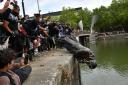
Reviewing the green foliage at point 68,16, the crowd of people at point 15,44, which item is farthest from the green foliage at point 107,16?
the crowd of people at point 15,44

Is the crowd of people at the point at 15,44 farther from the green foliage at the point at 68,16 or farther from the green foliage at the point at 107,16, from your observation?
the green foliage at the point at 107,16

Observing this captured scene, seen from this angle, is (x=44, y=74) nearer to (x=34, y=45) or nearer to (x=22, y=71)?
(x=22, y=71)

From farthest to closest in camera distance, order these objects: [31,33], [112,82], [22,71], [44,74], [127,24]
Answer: [127,24] < [112,82] < [31,33] < [44,74] < [22,71]

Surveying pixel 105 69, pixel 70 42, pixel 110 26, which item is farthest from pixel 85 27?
pixel 70 42

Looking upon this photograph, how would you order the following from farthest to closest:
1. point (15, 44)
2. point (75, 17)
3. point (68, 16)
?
point (75, 17)
point (68, 16)
point (15, 44)

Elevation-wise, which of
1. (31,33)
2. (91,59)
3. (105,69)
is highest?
(31,33)

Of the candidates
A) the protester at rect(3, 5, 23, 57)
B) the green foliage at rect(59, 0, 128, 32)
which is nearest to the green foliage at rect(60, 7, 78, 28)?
the green foliage at rect(59, 0, 128, 32)

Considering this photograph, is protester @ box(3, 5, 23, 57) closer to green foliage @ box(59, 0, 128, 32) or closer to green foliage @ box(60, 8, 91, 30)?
green foliage @ box(60, 8, 91, 30)

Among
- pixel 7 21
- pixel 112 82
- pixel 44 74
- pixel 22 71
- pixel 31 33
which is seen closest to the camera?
pixel 22 71

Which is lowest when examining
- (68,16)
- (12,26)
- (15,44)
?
(68,16)

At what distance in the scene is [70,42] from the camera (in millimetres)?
14109

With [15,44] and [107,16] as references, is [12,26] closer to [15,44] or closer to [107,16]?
[15,44]

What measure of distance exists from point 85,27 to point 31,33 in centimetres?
8651

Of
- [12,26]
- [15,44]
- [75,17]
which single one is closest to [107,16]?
[75,17]
